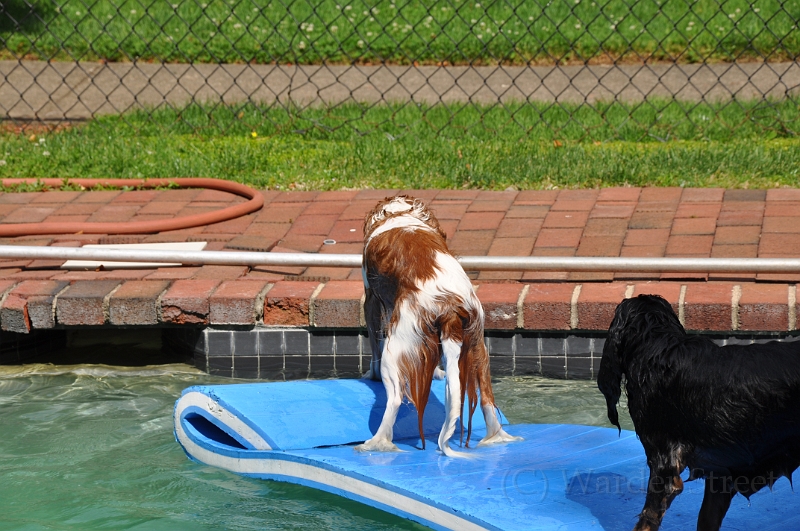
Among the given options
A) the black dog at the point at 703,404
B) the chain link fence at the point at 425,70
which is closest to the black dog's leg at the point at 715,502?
the black dog at the point at 703,404

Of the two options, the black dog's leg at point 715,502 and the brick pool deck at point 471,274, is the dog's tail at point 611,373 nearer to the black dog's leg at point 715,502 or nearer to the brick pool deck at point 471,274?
the black dog's leg at point 715,502

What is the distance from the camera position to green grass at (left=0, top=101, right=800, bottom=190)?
22.8ft

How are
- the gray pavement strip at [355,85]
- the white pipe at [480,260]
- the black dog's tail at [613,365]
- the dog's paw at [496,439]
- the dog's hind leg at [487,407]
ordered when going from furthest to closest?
the gray pavement strip at [355,85] → the white pipe at [480,260] → the dog's paw at [496,439] → the dog's hind leg at [487,407] → the black dog's tail at [613,365]

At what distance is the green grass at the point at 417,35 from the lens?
10070 mm

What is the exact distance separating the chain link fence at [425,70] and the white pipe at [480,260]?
3293 mm

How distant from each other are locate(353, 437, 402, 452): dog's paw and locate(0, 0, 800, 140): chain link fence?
188 inches

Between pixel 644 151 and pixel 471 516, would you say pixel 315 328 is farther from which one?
pixel 644 151

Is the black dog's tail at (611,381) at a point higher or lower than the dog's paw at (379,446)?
higher

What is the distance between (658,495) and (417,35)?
7.79 meters

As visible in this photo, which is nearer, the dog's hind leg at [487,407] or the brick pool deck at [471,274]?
the dog's hind leg at [487,407]

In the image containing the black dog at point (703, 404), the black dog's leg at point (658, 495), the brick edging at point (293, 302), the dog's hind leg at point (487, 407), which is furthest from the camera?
the brick edging at point (293, 302)

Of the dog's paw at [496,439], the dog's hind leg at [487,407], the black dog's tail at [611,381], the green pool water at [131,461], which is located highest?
the black dog's tail at [611,381]

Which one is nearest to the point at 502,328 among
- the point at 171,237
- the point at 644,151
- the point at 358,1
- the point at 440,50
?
the point at 171,237

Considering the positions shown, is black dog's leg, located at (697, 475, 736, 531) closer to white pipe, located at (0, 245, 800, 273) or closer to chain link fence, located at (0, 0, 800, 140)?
white pipe, located at (0, 245, 800, 273)
